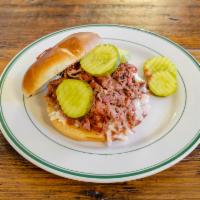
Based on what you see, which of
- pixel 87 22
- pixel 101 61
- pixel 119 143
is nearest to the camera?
pixel 119 143

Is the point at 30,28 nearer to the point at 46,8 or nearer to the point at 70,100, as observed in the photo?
the point at 46,8

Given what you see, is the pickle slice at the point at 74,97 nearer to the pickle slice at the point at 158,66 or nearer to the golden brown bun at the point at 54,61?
the golden brown bun at the point at 54,61

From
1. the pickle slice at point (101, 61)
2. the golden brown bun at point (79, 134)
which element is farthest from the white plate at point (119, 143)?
the pickle slice at point (101, 61)

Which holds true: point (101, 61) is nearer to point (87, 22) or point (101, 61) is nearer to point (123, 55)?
point (123, 55)

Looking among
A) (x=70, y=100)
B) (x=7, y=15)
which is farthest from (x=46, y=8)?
(x=70, y=100)

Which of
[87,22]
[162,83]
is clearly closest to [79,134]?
[162,83]

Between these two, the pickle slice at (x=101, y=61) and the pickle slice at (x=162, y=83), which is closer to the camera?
the pickle slice at (x=101, y=61)
